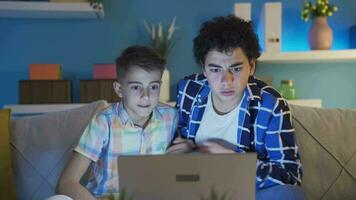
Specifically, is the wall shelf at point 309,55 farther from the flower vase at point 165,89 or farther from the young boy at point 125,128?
the young boy at point 125,128

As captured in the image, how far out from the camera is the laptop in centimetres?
88

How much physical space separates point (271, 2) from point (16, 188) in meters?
1.78

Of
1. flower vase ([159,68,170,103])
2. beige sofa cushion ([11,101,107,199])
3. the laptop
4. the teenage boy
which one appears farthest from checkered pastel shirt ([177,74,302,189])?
flower vase ([159,68,170,103])

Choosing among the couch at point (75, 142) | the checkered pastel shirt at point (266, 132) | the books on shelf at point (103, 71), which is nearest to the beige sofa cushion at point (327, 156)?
the couch at point (75, 142)

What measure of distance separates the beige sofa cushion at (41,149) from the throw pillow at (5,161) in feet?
0.23

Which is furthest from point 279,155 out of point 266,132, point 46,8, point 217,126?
point 46,8

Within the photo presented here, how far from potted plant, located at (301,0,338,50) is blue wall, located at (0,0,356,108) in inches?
5.8

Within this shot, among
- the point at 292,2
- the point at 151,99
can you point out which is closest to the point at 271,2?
the point at 292,2

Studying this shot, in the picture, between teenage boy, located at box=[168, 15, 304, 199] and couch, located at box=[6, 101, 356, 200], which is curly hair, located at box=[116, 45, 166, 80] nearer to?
teenage boy, located at box=[168, 15, 304, 199]

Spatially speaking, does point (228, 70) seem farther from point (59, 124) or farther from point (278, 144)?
point (59, 124)

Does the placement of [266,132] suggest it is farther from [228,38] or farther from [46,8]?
[46,8]

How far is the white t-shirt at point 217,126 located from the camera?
1.30 m

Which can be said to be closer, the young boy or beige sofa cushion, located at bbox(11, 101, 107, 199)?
the young boy

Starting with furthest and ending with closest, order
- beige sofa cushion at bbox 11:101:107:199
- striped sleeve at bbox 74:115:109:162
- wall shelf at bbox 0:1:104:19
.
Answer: wall shelf at bbox 0:1:104:19, beige sofa cushion at bbox 11:101:107:199, striped sleeve at bbox 74:115:109:162
